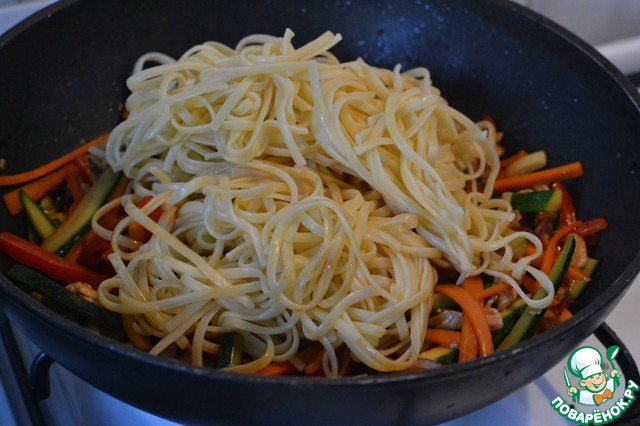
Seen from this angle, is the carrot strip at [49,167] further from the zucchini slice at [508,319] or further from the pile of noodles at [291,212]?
the zucchini slice at [508,319]

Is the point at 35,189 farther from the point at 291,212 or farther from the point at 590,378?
the point at 590,378

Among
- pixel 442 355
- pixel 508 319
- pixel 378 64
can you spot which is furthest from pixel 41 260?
pixel 378 64

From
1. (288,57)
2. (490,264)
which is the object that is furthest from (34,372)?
(490,264)

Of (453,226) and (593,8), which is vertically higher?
(593,8)

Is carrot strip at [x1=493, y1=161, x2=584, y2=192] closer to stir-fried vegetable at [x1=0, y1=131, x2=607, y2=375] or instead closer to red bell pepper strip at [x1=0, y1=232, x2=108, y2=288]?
stir-fried vegetable at [x1=0, y1=131, x2=607, y2=375]

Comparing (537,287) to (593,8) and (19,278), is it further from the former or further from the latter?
(593,8)

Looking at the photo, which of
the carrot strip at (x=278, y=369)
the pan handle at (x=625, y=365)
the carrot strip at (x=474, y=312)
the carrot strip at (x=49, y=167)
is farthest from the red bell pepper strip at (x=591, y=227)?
the carrot strip at (x=49, y=167)

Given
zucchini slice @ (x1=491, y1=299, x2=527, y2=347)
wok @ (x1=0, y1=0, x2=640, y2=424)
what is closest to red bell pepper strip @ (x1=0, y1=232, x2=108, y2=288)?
wok @ (x1=0, y1=0, x2=640, y2=424)
